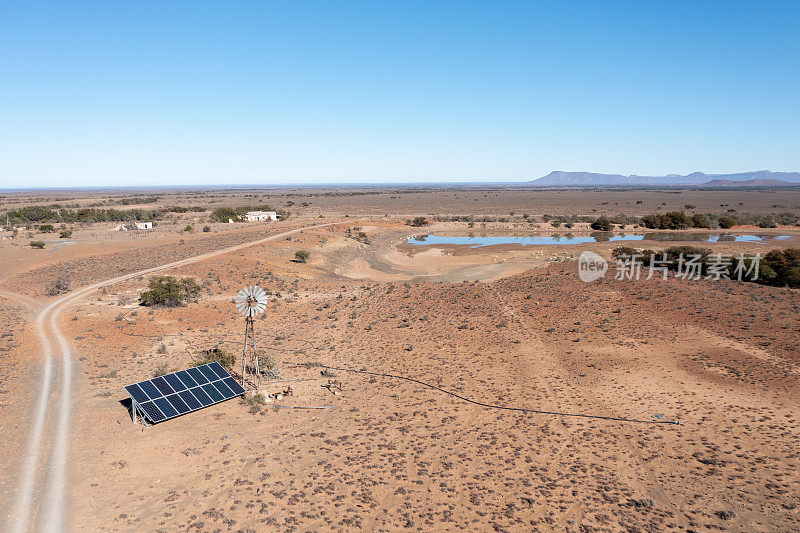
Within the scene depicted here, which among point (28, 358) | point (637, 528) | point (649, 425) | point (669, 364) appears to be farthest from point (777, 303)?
point (28, 358)

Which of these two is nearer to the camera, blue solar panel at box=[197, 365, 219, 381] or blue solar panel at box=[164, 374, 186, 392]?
blue solar panel at box=[164, 374, 186, 392]

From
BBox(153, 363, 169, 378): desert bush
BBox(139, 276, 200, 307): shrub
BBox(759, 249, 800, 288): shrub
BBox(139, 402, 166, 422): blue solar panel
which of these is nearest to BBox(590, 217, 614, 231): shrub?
BBox(759, 249, 800, 288): shrub

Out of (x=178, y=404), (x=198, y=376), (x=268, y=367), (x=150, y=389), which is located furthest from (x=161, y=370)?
(x=268, y=367)

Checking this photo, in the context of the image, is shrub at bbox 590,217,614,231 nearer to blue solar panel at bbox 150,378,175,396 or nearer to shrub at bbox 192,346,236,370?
shrub at bbox 192,346,236,370

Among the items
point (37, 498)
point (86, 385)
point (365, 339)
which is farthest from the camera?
point (365, 339)

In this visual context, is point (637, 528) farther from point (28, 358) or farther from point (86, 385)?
point (28, 358)

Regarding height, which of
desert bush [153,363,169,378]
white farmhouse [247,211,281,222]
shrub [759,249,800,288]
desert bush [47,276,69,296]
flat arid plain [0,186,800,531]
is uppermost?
white farmhouse [247,211,281,222]
